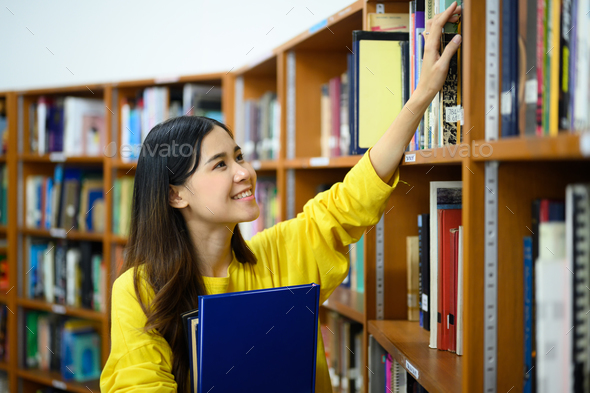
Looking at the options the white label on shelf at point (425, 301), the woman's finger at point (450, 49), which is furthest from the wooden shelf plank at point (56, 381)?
the woman's finger at point (450, 49)

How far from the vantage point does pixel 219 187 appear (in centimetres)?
124

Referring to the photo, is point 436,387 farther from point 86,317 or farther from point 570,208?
point 86,317

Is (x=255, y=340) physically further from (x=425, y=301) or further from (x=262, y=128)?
(x=262, y=128)

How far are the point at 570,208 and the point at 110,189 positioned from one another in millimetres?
2390

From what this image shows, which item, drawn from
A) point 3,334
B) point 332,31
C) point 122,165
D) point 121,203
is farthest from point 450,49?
point 3,334

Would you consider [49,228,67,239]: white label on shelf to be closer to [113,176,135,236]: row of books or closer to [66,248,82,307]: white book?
[66,248,82,307]: white book

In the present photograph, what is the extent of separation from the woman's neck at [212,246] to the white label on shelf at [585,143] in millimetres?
984

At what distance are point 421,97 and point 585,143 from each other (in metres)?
0.52

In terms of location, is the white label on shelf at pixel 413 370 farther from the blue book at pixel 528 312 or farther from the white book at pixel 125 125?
the white book at pixel 125 125

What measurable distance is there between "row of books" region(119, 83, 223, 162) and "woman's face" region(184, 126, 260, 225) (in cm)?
126

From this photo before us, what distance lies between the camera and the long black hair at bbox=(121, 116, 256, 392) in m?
1.16

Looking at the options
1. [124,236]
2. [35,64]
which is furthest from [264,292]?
[35,64]

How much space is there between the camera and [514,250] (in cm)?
82

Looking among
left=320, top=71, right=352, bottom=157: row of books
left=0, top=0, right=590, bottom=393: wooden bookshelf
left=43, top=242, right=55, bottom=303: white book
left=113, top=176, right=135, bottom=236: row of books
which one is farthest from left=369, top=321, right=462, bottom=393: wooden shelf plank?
left=43, top=242, right=55, bottom=303: white book
